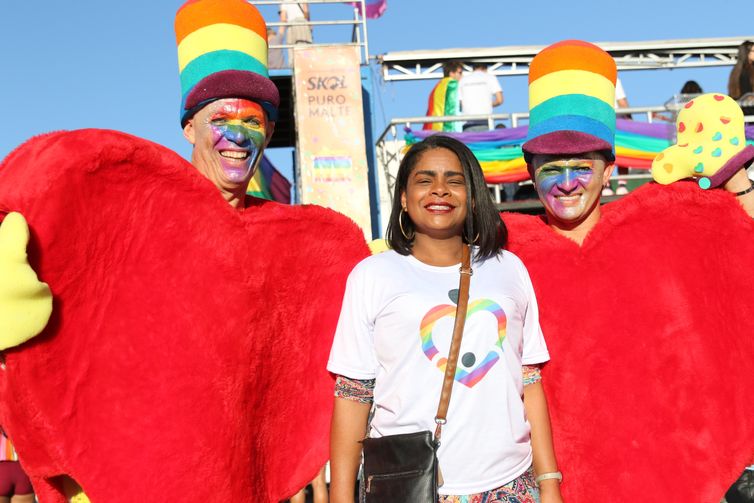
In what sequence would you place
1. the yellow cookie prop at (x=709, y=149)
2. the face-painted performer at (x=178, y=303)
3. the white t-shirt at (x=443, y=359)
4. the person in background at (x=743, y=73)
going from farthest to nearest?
1. the person in background at (x=743, y=73)
2. the yellow cookie prop at (x=709, y=149)
3. the white t-shirt at (x=443, y=359)
4. the face-painted performer at (x=178, y=303)

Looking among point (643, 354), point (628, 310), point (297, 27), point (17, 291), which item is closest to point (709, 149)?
point (628, 310)

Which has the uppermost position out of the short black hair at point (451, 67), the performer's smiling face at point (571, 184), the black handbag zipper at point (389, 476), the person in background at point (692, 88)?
the short black hair at point (451, 67)

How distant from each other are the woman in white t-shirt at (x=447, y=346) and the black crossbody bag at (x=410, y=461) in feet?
0.14

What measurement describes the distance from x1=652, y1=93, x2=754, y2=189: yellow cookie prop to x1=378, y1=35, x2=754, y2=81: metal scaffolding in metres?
7.59

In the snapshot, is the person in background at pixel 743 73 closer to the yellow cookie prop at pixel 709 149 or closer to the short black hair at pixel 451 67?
the short black hair at pixel 451 67

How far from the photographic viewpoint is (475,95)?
876 cm

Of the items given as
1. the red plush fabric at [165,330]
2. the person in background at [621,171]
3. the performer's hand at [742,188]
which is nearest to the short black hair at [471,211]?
the red plush fabric at [165,330]

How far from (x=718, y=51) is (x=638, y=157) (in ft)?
15.2

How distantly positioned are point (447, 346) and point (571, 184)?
2.72 feet

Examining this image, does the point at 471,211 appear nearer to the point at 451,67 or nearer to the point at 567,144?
the point at 567,144

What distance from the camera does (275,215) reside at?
2746 millimetres

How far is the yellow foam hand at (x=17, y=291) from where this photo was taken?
1.94m

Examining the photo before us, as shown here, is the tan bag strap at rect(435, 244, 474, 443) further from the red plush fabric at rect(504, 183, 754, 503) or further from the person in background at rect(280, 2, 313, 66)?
the person in background at rect(280, 2, 313, 66)

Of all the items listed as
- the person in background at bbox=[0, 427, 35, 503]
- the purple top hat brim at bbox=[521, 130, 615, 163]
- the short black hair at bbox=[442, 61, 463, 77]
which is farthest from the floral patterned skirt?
the short black hair at bbox=[442, 61, 463, 77]
